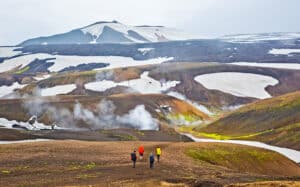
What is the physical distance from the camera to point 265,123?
110 m

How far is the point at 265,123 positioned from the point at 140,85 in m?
85.7

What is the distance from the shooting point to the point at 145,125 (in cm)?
11794

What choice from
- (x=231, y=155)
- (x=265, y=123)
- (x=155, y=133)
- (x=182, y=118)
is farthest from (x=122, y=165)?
(x=182, y=118)

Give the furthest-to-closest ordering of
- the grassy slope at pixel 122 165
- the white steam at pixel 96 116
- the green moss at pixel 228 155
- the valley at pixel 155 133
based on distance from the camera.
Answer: the white steam at pixel 96 116 → the green moss at pixel 228 155 → the valley at pixel 155 133 → the grassy slope at pixel 122 165

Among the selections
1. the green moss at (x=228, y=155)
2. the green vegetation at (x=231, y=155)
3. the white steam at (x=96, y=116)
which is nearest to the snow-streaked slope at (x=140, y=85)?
the white steam at (x=96, y=116)

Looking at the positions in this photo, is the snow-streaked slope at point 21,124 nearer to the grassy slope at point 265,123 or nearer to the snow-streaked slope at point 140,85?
the grassy slope at point 265,123

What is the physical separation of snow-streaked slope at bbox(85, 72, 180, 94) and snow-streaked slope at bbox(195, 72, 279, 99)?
1388 cm

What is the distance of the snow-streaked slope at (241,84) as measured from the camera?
18386 centimetres

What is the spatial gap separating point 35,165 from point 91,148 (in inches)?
492

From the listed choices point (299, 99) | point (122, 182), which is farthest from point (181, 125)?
point (122, 182)

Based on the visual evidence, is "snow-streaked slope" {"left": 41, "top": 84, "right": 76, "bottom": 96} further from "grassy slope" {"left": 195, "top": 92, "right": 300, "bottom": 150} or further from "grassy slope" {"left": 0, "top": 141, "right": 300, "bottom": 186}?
"grassy slope" {"left": 0, "top": 141, "right": 300, "bottom": 186}

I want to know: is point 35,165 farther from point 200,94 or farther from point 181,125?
point 200,94

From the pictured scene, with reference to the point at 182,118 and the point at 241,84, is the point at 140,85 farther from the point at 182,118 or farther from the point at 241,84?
the point at 182,118

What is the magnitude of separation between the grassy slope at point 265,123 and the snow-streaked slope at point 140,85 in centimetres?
6398
